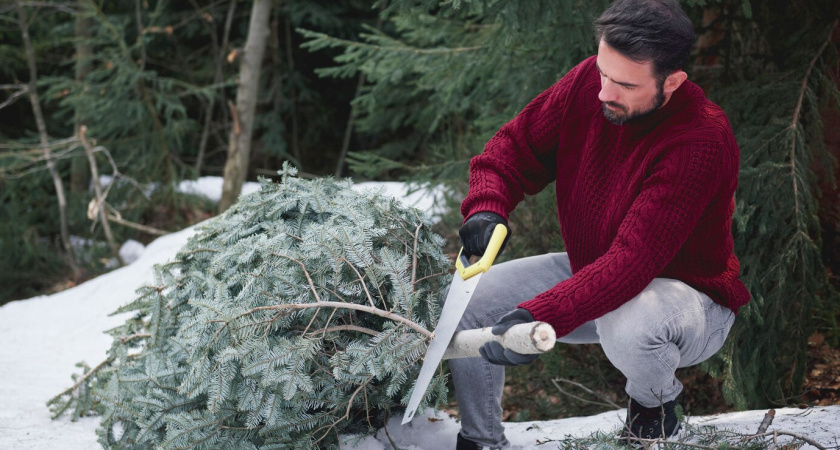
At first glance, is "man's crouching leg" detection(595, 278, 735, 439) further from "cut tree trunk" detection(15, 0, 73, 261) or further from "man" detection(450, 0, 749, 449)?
"cut tree trunk" detection(15, 0, 73, 261)

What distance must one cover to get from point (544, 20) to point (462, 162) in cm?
144

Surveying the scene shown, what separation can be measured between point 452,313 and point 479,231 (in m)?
0.27

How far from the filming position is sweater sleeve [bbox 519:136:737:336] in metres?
1.88

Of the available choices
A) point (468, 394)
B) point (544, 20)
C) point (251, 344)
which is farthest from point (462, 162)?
point (251, 344)

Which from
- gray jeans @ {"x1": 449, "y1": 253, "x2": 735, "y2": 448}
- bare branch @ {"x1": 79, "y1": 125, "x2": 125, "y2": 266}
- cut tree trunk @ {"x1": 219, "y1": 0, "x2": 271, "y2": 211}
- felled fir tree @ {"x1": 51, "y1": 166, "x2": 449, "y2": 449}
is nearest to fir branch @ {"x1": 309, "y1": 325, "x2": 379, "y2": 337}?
felled fir tree @ {"x1": 51, "y1": 166, "x2": 449, "y2": 449}

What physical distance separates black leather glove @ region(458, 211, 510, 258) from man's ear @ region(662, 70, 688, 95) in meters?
0.63

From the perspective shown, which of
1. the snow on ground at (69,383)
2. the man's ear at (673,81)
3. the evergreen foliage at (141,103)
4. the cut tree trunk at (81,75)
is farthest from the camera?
the cut tree trunk at (81,75)

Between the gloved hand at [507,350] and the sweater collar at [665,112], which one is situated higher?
the sweater collar at [665,112]

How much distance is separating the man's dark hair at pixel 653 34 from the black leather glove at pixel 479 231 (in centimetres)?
63

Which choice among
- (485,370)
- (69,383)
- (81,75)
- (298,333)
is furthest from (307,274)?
(81,75)

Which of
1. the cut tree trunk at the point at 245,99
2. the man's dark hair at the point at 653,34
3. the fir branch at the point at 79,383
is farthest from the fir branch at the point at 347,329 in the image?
the cut tree trunk at the point at 245,99

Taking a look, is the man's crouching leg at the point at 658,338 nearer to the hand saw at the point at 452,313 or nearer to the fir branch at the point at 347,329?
the hand saw at the point at 452,313

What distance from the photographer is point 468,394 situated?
240 centimetres

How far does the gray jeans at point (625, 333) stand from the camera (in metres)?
2.02
